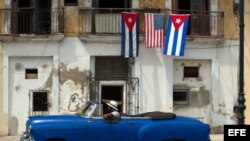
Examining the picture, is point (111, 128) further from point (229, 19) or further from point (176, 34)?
point (229, 19)

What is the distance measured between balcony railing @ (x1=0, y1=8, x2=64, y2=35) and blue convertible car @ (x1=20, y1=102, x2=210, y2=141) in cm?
831

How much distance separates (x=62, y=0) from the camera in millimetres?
20297

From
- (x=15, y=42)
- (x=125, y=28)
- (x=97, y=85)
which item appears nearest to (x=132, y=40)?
(x=125, y=28)

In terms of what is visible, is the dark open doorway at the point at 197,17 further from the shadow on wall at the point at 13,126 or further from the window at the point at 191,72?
the shadow on wall at the point at 13,126

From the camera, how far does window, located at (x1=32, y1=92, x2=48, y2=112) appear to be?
20391 mm

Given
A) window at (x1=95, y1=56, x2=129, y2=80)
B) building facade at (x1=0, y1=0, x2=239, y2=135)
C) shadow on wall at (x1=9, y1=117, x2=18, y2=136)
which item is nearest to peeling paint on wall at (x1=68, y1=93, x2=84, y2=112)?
building facade at (x1=0, y1=0, x2=239, y2=135)

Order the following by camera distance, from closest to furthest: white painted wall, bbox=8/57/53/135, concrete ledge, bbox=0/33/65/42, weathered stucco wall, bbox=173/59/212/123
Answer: concrete ledge, bbox=0/33/65/42, white painted wall, bbox=8/57/53/135, weathered stucco wall, bbox=173/59/212/123

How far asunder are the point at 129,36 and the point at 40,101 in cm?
432

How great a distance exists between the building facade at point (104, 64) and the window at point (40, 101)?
0.04 m

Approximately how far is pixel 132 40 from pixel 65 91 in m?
3.26

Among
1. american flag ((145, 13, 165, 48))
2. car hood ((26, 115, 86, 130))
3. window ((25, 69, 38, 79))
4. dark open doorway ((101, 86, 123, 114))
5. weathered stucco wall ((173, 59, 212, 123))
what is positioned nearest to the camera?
car hood ((26, 115, 86, 130))

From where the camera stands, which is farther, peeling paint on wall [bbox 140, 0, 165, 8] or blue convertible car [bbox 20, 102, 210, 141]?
peeling paint on wall [bbox 140, 0, 165, 8]

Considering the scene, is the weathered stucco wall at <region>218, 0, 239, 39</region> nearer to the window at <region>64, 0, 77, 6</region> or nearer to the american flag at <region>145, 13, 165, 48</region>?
the american flag at <region>145, 13, 165, 48</region>

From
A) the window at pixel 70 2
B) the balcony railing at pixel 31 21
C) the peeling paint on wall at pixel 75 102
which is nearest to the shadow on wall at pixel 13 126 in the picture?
the peeling paint on wall at pixel 75 102
